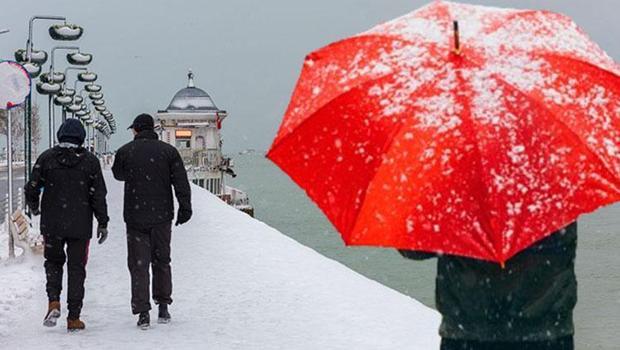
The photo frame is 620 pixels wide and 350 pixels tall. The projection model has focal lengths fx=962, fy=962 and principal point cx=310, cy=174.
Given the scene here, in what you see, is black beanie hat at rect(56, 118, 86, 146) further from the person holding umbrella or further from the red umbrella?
the person holding umbrella

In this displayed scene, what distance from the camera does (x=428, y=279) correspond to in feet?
174

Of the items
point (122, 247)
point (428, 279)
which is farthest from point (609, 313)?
point (122, 247)

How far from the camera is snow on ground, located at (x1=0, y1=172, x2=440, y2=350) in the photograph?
26.3 feet

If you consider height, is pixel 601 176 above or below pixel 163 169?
above

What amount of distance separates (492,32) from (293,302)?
264 inches

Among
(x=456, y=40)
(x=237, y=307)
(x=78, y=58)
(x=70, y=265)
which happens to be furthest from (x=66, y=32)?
(x=456, y=40)

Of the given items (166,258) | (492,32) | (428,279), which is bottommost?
(428,279)

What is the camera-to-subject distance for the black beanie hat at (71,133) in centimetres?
823

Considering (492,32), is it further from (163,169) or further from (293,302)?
(293,302)

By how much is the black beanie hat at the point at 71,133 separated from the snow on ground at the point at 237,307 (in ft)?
5.48

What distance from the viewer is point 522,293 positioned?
324 cm

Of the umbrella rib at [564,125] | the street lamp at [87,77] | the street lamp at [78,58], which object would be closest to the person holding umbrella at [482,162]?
the umbrella rib at [564,125]

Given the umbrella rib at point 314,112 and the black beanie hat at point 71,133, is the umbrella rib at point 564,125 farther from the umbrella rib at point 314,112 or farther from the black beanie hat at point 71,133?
the black beanie hat at point 71,133

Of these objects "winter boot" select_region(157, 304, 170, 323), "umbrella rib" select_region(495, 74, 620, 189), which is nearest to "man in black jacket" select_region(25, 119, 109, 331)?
"winter boot" select_region(157, 304, 170, 323)
